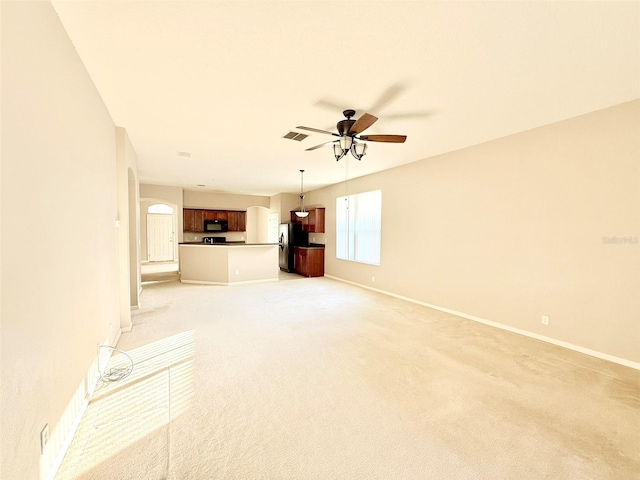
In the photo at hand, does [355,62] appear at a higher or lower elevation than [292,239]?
higher

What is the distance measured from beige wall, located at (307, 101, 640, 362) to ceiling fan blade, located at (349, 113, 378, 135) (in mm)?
2392

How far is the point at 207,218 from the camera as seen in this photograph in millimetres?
10180

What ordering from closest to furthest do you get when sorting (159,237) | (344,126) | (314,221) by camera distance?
(344,126) < (314,221) < (159,237)

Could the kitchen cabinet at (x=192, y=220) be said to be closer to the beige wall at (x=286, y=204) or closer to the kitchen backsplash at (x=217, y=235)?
the kitchen backsplash at (x=217, y=235)

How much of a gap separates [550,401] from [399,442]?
56.9 inches

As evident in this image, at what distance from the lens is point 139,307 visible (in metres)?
4.76


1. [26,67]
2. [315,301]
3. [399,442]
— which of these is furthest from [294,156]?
[399,442]

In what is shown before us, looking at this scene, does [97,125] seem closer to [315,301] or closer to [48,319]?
[48,319]

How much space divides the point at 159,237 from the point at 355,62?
10.6m

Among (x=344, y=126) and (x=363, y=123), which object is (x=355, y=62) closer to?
(x=363, y=123)

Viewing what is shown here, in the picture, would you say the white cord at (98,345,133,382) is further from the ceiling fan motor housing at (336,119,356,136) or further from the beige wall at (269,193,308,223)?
the beige wall at (269,193,308,223)

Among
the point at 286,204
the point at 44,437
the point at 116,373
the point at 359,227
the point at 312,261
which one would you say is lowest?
the point at 116,373

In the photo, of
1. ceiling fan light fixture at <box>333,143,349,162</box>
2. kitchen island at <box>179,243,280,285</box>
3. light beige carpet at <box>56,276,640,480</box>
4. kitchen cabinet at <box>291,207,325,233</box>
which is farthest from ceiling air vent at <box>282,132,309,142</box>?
kitchen cabinet at <box>291,207,325,233</box>

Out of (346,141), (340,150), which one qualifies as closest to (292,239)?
(340,150)
